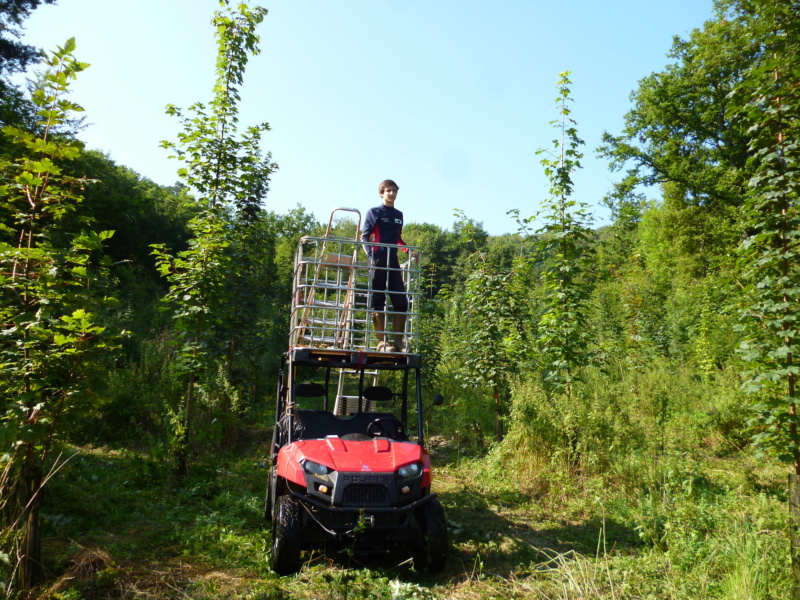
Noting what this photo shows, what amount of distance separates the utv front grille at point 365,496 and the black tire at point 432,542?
514mm

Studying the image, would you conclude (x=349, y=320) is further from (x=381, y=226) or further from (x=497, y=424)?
(x=497, y=424)

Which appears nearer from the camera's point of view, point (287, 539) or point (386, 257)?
point (287, 539)

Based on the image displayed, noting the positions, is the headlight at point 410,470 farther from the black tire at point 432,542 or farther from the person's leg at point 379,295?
the person's leg at point 379,295

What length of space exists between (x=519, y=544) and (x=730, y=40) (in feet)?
84.8

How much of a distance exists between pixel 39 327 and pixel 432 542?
3.70 meters

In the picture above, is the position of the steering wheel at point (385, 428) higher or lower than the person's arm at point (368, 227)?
lower

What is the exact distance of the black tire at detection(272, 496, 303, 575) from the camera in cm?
485

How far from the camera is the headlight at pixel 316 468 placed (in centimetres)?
504

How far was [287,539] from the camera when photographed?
15.9 feet

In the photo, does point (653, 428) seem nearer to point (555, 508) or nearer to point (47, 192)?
point (555, 508)

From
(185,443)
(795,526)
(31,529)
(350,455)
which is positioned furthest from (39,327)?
(795,526)

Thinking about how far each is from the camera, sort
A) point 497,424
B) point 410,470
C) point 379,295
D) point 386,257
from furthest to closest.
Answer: point 497,424 → point 386,257 → point 379,295 → point 410,470

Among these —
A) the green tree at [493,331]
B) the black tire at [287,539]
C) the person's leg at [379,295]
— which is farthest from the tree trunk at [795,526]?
the green tree at [493,331]

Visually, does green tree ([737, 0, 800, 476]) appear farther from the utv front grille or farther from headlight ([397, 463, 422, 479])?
the utv front grille
